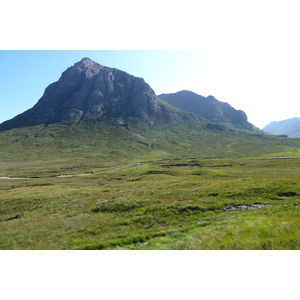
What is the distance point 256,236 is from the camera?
12.8 meters

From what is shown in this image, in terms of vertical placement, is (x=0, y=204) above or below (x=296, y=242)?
below

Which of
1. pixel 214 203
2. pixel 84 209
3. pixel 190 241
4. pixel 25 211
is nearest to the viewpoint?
pixel 190 241

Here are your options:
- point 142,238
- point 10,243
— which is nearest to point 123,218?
point 142,238

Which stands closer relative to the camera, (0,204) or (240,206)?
(240,206)

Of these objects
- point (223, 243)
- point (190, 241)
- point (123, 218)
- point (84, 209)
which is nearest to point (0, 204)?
point (84, 209)

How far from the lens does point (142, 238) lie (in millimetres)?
15602

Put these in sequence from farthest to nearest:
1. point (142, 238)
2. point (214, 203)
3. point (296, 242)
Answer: point (214, 203) → point (142, 238) → point (296, 242)

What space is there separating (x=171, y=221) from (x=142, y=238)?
6340 millimetres

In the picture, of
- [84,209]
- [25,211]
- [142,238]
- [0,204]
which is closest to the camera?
[142,238]

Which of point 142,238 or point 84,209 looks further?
point 84,209

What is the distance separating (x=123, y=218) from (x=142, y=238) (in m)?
8.80

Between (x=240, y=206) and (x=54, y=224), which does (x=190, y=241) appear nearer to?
(x=240, y=206)

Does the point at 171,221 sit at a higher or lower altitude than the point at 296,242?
lower

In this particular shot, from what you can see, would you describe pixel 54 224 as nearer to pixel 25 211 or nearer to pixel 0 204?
pixel 25 211
